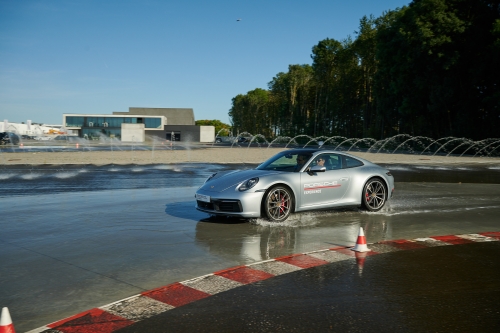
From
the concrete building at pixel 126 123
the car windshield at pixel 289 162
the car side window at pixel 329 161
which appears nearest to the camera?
the car windshield at pixel 289 162

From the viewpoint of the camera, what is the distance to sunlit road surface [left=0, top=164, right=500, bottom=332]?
19.2 ft

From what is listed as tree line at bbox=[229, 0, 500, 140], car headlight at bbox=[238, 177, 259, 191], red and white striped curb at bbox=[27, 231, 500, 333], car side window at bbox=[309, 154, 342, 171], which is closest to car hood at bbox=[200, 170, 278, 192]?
car headlight at bbox=[238, 177, 259, 191]

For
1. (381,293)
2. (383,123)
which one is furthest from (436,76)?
(381,293)

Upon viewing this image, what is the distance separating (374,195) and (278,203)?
2637mm

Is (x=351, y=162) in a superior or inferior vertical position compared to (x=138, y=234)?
superior

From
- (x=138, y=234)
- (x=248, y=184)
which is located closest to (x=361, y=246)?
(x=248, y=184)

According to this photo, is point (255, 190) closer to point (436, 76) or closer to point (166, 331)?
point (166, 331)

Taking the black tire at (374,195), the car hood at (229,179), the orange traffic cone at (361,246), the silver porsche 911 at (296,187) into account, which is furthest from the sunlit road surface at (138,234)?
the car hood at (229,179)

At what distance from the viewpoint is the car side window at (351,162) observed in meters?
11.2

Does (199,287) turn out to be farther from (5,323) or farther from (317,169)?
(317,169)

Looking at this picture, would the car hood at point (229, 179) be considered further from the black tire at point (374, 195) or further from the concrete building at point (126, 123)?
the concrete building at point (126, 123)

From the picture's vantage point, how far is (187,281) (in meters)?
6.08

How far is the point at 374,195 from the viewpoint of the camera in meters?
11.5

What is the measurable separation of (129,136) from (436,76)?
64289mm
